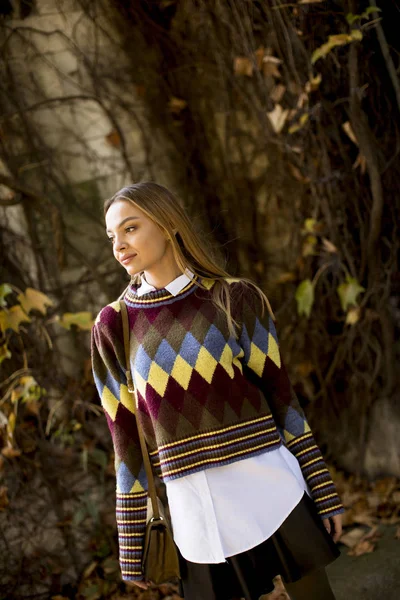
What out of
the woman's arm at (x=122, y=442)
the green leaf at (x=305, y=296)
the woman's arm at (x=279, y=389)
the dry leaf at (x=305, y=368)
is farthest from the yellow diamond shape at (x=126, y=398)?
the dry leaf at (x=305, y=368)

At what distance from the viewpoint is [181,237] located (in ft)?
6.13

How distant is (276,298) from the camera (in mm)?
3457

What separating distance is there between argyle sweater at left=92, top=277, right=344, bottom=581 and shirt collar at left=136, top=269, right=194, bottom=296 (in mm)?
14

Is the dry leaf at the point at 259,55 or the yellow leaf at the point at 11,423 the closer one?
the yellow leaf at the point at 11,423

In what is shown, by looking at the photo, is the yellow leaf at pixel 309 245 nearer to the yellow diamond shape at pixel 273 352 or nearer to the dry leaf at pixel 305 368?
the dry leaf at pixel 305 368

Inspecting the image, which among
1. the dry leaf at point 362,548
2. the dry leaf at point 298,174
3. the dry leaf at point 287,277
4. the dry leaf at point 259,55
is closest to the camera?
the dry leaf at point 362,548

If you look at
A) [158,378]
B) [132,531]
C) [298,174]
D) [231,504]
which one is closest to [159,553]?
[132,531]

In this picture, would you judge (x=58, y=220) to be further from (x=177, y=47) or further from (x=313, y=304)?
(x=313, y=304)

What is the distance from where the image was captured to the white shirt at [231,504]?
67.8 inches

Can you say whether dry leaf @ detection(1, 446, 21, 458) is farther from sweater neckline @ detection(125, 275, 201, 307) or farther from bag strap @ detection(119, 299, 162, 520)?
sweater neckline @ detection(125, 275, 201, 307)

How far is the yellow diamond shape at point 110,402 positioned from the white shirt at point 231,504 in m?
0.28

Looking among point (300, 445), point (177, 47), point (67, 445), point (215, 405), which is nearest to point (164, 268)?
point (215, 405)

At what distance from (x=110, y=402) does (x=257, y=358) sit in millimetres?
475

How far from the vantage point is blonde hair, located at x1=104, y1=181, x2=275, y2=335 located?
1798 mm
